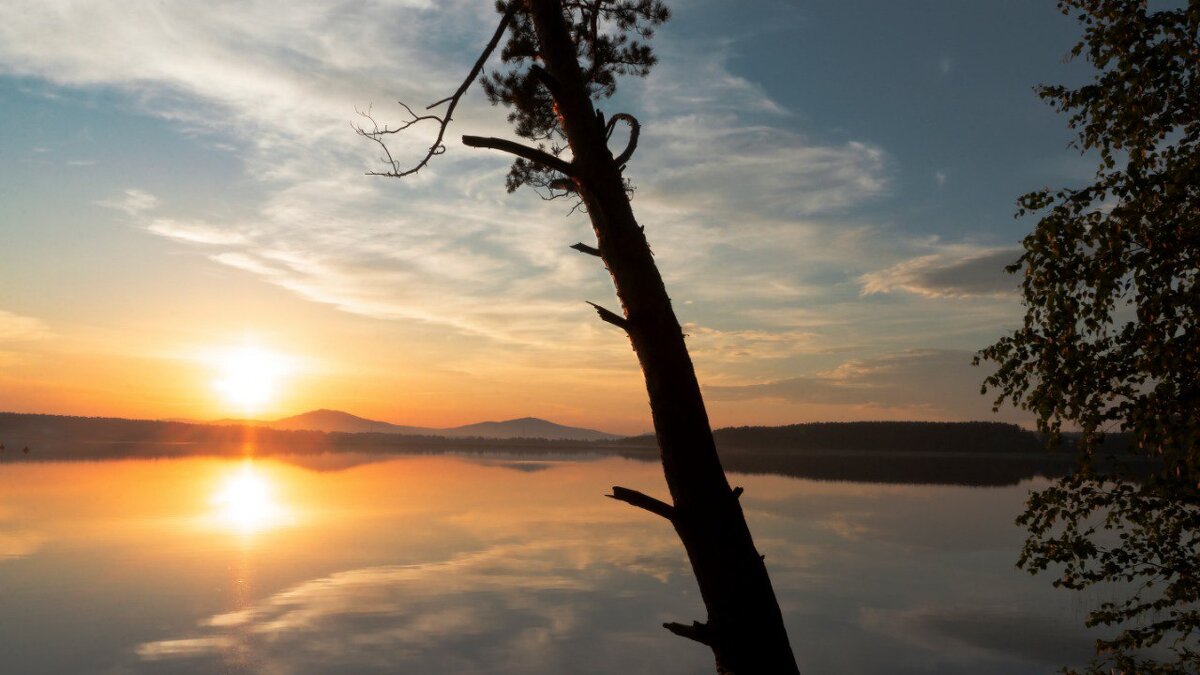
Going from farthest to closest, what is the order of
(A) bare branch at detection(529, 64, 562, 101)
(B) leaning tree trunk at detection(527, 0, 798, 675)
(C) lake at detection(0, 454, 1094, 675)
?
1. (C) lake at detection(0, 454, 1094, 675)
2. (A) bare branch at detection(529, 64, 562, 101)
3. (B) leaning tree trunk at detection(527, 0, 798, 675)

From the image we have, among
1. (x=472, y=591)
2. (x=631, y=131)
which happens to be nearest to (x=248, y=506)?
(x=472, y=591)

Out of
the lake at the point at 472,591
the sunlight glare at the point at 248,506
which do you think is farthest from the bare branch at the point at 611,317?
the sunlight glare at the point at 248,506

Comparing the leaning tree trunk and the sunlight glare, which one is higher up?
the leaning tree trunk

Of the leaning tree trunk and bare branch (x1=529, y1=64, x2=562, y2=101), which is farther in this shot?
bare branch (x1=529, y1=64, x2=562, y2=101)

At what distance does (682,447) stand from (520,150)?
8.97 ft

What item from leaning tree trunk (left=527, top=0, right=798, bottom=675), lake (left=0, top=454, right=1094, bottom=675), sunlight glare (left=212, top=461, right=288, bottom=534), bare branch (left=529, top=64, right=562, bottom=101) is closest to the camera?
leaning tree trunk (left=527, top=0, right=798, bottom=675)

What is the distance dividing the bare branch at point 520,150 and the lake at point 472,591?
17.1 meters

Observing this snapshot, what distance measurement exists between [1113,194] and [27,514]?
2291 inches

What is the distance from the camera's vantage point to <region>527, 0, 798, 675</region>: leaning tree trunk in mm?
6375

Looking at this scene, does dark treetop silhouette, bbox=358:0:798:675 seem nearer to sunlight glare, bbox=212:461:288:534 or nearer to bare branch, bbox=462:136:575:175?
bare branch, bbox=462:136:575:175

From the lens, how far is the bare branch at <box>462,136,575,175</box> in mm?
6738

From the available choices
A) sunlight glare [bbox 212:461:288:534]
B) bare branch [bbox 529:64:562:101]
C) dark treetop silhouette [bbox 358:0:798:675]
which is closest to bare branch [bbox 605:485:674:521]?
dark treetop silhouette [bbox 358:0:798:675]

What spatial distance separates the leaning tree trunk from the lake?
16156 millimetres

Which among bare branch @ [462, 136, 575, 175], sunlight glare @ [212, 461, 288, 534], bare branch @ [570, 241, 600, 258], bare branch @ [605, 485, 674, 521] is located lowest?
sunlight glare @ [212, 461, 288, 534]
